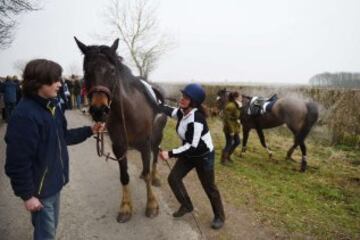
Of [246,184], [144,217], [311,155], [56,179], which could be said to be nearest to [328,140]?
[311,155]

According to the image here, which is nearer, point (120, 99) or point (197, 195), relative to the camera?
point (120, 99)

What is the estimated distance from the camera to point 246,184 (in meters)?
5.70

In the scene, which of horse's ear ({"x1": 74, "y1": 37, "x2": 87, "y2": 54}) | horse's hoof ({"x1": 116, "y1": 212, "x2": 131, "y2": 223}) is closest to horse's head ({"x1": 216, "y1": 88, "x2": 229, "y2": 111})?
horse's hoof ({"x1": 116, "y1": 212, "x2": 131, "y2": 223})

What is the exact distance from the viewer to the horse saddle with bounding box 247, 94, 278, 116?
8148 millimetres

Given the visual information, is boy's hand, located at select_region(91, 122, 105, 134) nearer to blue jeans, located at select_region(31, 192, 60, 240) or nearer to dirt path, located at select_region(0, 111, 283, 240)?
blue jeans, located at select_region(31, 192, 60, 240)

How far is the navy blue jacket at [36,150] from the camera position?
6.68 ft

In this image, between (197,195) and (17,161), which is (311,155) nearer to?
(197,195)

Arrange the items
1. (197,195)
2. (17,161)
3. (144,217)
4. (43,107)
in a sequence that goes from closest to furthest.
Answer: (17,161) < (43,107) < (144,217) < (197,195)

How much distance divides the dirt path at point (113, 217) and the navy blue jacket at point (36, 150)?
162cm

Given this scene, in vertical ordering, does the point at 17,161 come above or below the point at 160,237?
above

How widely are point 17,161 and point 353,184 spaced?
6.32 m

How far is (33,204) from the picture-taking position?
2133 millimetres

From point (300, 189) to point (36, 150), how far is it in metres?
4.99

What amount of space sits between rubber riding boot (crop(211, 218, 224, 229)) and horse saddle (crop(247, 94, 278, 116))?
4.90 m
